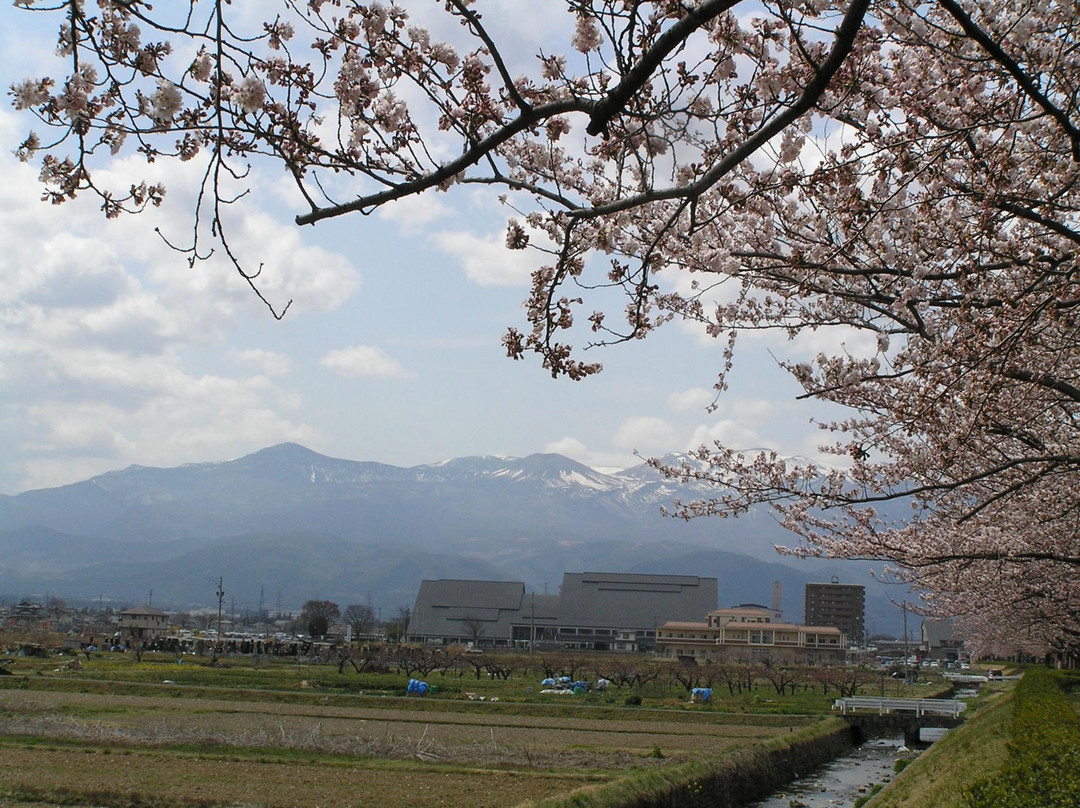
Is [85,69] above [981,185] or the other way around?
the other way around

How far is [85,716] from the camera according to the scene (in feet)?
74.0

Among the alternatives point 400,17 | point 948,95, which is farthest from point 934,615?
point 400,17

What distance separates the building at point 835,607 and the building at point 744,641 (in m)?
54.7

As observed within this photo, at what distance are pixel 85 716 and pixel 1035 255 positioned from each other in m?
23.4

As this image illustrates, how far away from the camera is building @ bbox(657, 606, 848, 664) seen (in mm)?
71750

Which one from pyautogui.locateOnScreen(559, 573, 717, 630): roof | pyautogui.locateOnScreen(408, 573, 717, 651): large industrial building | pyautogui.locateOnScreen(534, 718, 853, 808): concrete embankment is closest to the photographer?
pyautogui.locateOnScreen(534, 718, 853, 808): concrete embankment

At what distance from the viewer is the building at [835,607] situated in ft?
434

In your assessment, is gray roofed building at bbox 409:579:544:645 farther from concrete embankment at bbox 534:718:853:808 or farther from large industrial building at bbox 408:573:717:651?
concrete embankment at bbox 534:718:853:808

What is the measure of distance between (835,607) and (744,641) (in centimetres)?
6411

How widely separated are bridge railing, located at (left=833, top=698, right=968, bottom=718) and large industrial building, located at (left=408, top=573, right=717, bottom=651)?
58.9m

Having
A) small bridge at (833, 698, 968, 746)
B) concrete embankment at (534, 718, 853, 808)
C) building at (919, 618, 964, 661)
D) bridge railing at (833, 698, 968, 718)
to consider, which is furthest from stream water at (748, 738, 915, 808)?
building at (919, 618, 964, 661)

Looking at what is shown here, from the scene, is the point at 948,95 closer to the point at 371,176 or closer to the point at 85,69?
the point at 371,176

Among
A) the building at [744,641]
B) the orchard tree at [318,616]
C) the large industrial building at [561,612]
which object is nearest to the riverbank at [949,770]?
the building at [744,641]

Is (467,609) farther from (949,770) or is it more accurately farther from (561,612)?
(949,770)
